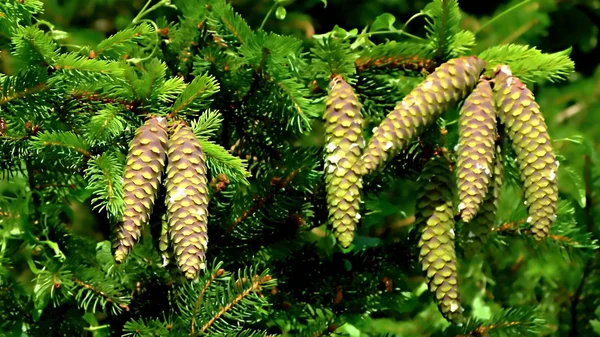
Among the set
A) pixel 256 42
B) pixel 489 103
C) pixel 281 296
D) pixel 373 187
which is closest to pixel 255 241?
pixel 281 296

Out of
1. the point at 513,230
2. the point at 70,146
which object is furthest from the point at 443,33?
the point at 70,146

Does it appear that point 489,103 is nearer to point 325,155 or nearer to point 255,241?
point 325,155

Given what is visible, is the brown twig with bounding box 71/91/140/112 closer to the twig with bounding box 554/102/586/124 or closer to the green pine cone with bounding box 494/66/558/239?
the green pine cone with bounding box 494/66/558/239

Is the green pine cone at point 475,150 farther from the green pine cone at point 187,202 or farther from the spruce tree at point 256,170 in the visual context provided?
the green pine cone at point 187,202

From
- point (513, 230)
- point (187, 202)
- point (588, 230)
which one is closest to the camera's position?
point (187, 202)

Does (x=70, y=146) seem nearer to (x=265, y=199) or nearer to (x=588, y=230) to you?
(x=265, y=199)

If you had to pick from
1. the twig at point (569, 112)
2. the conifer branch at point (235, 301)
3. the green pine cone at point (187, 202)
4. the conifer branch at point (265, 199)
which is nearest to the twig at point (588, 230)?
the conifer branch at point (265, 199)
